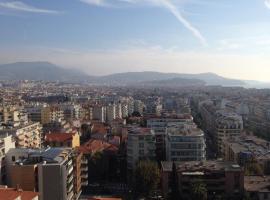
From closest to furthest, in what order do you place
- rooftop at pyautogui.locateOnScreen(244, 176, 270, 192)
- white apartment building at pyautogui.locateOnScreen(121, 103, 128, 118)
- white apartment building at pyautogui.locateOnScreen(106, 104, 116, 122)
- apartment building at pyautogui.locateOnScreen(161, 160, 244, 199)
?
1. rooftop at pyautogui.locateOnScreen(244, 176, 270, 192)
2. apartment building at pyautogui.locateOnScreen(161, 160, 244, 199)
3. white apartment building at pyautogui.locateOnScreen(106, 104, 116, 122)
4. white apartment building at pyautogui.locateOnScreen(121, 103, 128, 118)

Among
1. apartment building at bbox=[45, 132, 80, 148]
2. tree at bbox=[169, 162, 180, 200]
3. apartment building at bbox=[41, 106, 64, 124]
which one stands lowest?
tree at bbox=[169, 162, 180, 200]

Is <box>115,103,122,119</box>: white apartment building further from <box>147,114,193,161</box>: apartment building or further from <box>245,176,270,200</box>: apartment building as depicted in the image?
<box>245,176,270,200</box>: apartment building

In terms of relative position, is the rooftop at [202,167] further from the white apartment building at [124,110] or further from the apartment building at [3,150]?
the white apartment building at [124,110]

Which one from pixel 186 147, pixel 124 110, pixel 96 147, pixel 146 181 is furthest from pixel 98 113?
pixel 146 181

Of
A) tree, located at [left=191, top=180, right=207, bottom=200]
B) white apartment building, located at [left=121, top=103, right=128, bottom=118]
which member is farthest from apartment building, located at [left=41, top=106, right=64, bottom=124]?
tree, located at [left=191, top=180, right=207, bottom=200]

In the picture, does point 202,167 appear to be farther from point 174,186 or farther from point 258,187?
point 258,187

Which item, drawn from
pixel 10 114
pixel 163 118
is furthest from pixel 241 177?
pixel 10 114
